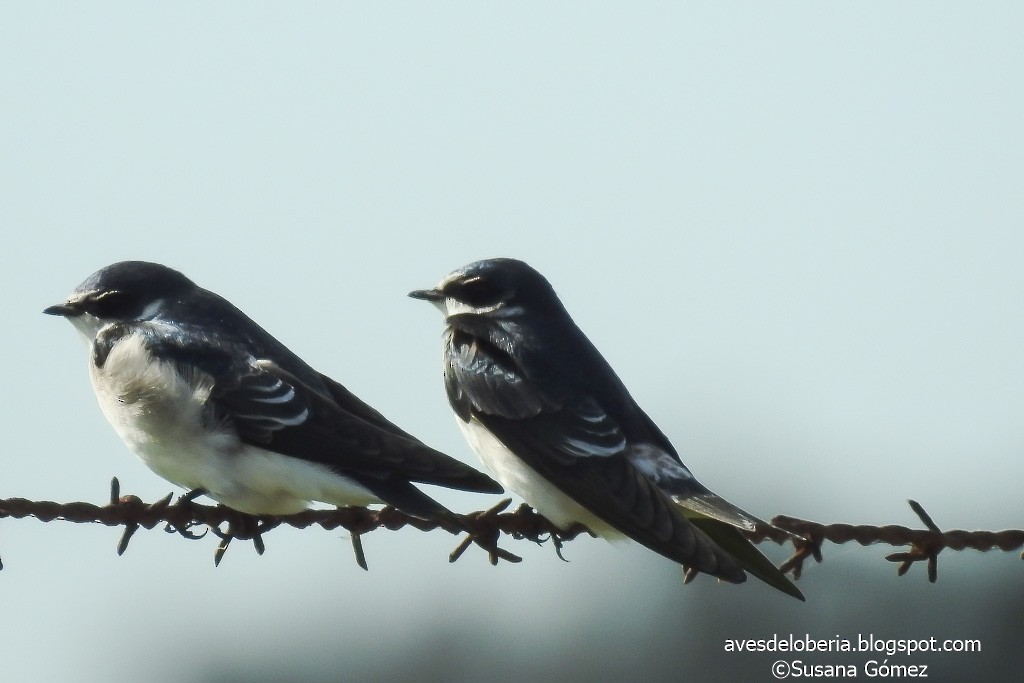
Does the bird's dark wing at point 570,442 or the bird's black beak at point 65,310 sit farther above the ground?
the bird's black beak at point 65,310

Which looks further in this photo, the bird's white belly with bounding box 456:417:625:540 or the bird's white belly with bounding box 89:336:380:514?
the bird's white belly with bounding box 456:417:625:540

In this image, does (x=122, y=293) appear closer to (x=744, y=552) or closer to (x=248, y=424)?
(x=248, y=424)

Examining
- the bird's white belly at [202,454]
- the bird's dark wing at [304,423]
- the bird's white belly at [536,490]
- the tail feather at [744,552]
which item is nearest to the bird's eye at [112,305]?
the bird's dark wing at [304,423]

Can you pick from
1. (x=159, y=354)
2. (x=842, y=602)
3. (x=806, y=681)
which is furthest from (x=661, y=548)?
(x=806, y=681)

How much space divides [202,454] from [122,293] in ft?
4.48

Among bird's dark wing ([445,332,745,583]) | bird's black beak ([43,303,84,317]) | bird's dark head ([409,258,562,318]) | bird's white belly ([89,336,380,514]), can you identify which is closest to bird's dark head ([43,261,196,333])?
bird's black beak ([43,303,84,317])

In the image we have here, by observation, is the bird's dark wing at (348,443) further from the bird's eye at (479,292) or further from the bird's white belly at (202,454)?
the bird's eye at (479,292)

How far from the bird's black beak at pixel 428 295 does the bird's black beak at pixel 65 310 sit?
1.49 meters

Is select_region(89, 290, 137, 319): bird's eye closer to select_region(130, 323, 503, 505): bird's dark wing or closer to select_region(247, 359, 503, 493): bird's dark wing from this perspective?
select_region(130, 323, 503, 505): bird's dark wing

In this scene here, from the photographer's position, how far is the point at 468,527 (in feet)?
21.4

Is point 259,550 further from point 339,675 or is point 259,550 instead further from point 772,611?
point 339,675

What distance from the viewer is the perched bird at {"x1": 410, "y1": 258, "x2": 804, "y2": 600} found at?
680 cm

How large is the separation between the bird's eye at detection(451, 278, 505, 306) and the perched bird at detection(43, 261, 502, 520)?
1.01 m

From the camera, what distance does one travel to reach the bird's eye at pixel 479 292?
8.61 meters
